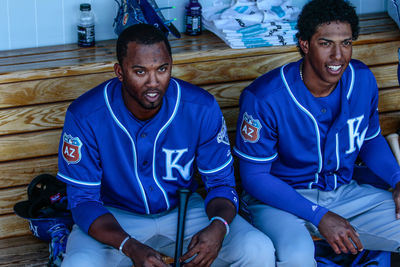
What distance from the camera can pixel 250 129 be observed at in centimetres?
272

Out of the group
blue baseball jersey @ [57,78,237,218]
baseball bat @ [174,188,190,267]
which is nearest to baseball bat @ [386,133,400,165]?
blue baseball jersey @ [57,78,237,218]

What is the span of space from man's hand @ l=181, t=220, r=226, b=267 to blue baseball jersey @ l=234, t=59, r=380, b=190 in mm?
430

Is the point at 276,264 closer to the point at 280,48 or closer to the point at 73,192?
the point at 73,192

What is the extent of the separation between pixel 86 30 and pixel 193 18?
582 mm

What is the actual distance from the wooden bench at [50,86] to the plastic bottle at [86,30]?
0.05 metres

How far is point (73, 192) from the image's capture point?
2.55 metres

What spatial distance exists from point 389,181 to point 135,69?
3.89 ft

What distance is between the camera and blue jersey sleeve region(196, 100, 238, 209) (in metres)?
2.64

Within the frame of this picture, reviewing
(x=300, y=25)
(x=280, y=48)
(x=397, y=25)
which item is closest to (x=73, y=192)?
(x=300, y=25)

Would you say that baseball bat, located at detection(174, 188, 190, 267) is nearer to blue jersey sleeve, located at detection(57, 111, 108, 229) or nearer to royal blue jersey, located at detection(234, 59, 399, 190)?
blue jersey sleeve, located at detection(57, 111, 108, 229)

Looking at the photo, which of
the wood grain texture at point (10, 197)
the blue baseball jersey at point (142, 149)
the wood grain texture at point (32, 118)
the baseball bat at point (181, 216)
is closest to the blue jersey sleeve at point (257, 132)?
the blue baseball jersey at point (142, 149)

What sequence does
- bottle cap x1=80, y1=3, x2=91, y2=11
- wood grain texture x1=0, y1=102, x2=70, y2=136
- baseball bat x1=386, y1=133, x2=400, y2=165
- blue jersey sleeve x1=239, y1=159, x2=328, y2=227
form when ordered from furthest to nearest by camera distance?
bottle cap x1=80, y1=3, x2=91, y2=11 → baseball bat x1=386, y1=133, x2=400, y2=165 → wood grain texture x1=0, y1=102, x2=70, y2=136 → blue jersey sleeve x1=239, y1=159, x2=328, y2=227

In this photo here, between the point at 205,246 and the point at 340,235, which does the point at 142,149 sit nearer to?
the point at 205,246

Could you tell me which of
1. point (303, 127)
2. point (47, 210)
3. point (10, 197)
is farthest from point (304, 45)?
point (10, 197)
